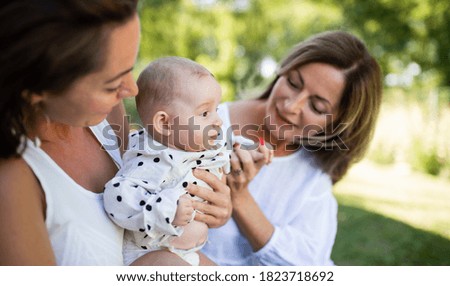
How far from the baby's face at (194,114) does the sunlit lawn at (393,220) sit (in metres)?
2.57

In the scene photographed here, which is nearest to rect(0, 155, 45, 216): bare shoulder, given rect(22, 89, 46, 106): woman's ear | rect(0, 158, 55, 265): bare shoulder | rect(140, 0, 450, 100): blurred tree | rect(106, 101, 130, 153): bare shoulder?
rect(0, 158, 55, 265): bare shoulder

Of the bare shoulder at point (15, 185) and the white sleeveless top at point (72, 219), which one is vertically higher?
the bare shoulder at point (15, 185)

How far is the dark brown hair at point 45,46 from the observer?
0.87 meters

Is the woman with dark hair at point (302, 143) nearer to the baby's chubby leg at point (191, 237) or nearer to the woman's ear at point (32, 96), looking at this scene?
the baby's chubby leg at point (191, 237)

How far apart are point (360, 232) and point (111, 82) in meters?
3.54

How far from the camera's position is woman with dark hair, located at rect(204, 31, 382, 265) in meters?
1.74

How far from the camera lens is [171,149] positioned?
1.21m

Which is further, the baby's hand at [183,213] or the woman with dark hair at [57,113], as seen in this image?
the baby's hand at [183,213]

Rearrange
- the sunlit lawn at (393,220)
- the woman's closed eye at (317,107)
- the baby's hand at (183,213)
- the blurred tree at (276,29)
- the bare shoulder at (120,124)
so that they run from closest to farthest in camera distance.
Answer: the baby's hand at (183,213)
the bare shoulder at (120,124)
the woman's closed eye at (317,107)
the sunlit lawn at (393,220)
the blurred tree at (276,29)

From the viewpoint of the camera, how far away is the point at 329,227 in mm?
1889

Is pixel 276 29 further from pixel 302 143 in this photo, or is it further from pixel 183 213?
pixel 183 213

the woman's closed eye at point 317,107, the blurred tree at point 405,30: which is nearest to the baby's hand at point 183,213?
the woman's closed eye at point 317,107

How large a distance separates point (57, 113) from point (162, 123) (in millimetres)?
278

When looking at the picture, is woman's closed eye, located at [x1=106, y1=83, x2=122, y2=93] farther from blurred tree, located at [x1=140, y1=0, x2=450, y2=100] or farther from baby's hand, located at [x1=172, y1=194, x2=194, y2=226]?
blurred tree, located at [x1=140, y1=0, x2=450, y2=100]
